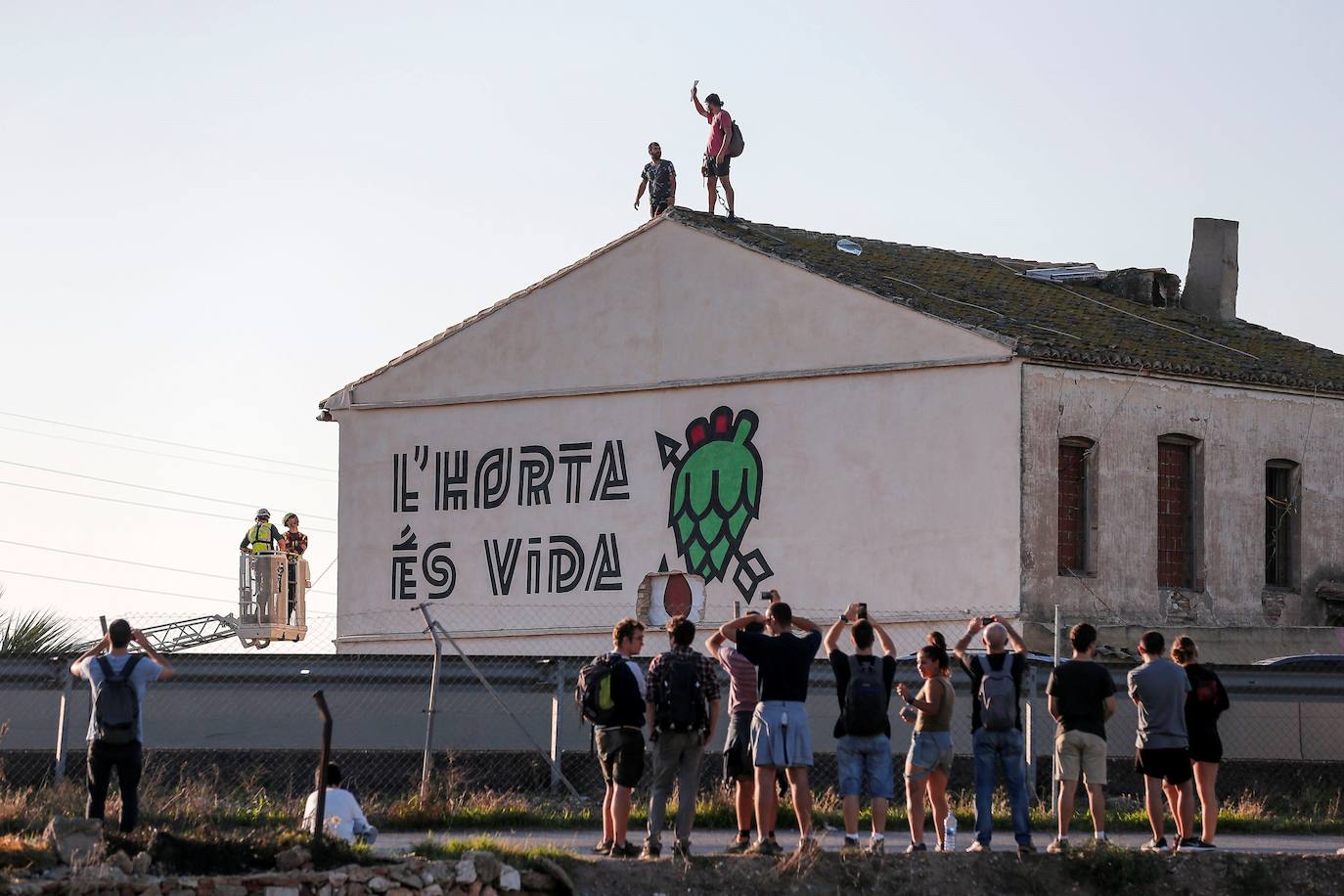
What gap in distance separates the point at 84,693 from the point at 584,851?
6434 mm

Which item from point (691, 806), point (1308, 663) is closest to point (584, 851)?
point (691, 806)

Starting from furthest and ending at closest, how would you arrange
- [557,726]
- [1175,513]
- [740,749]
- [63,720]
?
[1175,513]
[557,726]
[63,720]
[740,749]

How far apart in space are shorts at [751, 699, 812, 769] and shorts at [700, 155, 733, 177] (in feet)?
65.3

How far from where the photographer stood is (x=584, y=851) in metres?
16.5

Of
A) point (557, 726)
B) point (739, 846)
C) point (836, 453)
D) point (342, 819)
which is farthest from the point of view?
point (836, 453)

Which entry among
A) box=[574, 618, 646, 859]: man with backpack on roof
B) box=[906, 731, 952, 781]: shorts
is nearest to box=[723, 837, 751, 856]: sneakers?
box=[574, 618, 646, 859]: man with backpack on roof

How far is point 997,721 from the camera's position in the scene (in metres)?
16.0

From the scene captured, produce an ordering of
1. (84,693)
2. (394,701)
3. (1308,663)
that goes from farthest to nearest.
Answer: (1308,663), (394,701), (84,693)

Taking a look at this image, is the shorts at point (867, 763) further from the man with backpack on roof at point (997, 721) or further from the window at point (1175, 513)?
the window at point (1175, 513)

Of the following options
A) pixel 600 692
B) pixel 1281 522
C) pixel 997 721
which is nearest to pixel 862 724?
pixel 997 721

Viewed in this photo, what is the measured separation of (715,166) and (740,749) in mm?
19359

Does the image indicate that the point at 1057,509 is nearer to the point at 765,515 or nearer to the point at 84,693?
the point at 765,515

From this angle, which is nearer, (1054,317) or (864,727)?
(864,727)

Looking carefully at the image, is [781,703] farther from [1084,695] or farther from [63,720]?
[63,720]
